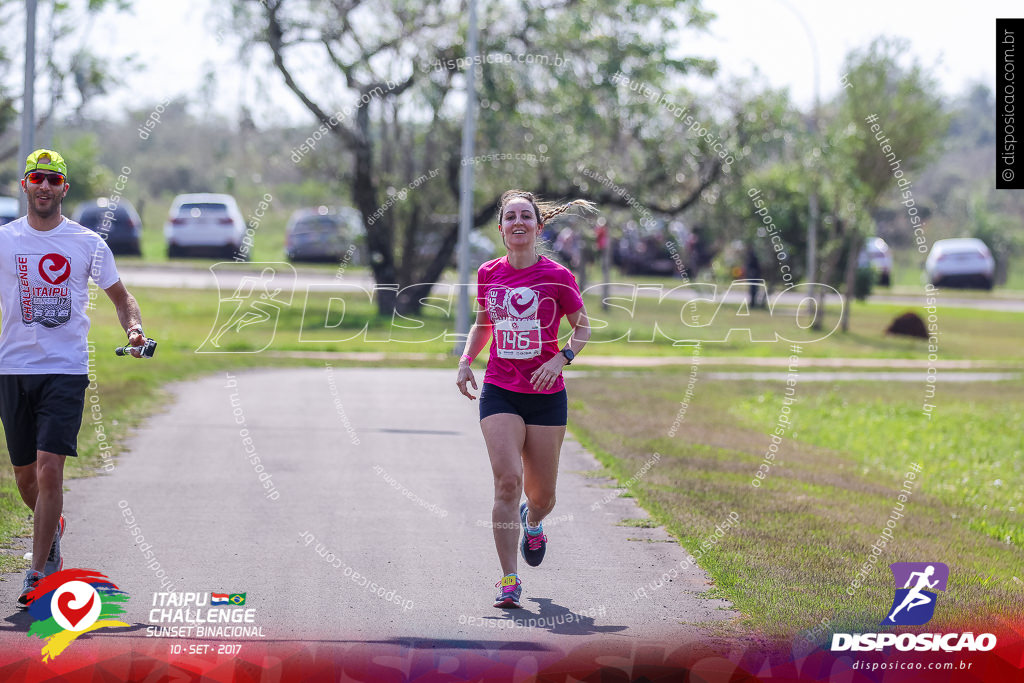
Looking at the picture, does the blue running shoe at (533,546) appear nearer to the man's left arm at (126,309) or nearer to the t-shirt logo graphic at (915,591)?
the t-shirt logo graphic at (915,591)

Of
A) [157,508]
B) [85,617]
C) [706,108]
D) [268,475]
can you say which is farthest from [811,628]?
[706,108]

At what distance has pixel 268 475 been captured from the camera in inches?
376

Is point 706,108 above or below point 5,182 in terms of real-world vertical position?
above

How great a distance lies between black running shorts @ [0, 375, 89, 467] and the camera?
5.84 m

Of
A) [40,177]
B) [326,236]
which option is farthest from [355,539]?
[326,236]

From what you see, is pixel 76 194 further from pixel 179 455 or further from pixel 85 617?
pixel 85 617

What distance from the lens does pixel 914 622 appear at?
593 centimetres

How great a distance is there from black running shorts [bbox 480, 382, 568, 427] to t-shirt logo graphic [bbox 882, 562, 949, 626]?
6.24 feet

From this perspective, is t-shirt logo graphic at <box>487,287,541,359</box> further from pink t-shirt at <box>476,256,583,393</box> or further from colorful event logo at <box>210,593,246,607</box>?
colorful event logo at <box>210,593,246,607</box>

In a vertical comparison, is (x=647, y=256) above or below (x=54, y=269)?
below

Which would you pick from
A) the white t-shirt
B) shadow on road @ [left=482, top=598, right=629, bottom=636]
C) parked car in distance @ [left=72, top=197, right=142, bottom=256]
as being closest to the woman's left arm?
shadow on road @ [left=482, top=598, right=629, bottom=636]

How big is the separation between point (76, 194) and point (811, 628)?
38086 millimetres

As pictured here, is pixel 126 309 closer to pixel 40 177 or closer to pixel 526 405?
pixel 40 177

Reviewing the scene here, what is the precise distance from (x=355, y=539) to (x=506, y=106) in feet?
56.0
